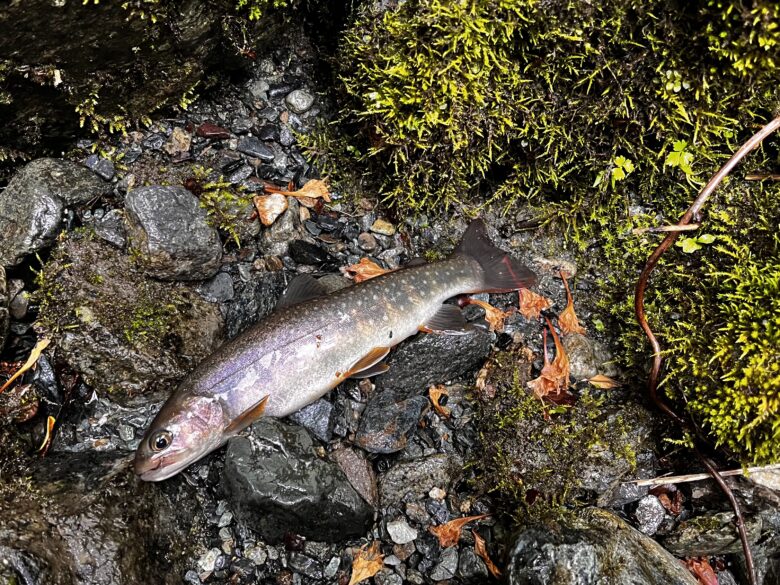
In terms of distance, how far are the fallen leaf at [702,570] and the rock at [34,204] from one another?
5.65m

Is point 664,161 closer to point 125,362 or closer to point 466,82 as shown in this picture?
point 466,82

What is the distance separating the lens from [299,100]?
5461 millimetres

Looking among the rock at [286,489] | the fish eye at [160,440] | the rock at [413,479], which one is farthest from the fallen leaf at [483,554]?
the fish eye at [160,440]

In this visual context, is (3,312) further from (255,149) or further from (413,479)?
(413,479)

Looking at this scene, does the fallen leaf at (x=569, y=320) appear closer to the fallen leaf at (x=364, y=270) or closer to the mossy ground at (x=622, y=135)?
the mossy ground at (x=622, y=135)

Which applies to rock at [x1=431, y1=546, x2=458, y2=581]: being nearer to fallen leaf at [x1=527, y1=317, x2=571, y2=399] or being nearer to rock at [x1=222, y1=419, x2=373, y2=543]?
rock at [x1=222, y1=419, x2=373, y2=543]

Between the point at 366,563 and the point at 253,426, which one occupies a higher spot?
the point at 253,426

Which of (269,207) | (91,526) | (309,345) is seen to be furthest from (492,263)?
(91,526)

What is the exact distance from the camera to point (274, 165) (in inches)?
212

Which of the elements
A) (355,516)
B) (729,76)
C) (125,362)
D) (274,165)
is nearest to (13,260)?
(125,362)

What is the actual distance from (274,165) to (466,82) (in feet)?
6.39

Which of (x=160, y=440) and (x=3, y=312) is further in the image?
(x=3, y=312)

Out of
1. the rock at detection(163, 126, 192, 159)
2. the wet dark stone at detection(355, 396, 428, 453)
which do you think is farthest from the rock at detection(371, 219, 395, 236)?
the rock at detection(163, 126, 192, 159)

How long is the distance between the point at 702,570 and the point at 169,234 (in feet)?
16.2
